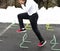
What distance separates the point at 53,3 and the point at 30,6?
23.9ft

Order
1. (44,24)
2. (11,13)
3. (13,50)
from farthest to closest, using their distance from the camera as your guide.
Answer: (11,13) < (44,24) < (13,50)

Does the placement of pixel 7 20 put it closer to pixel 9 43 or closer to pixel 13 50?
pixel 9 43

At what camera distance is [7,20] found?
39.6 ft

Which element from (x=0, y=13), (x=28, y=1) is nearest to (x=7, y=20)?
(x=0, y=13)

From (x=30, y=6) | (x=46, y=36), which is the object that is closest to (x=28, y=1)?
(x=30, y=6)

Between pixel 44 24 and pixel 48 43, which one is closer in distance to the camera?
pixel 48 43

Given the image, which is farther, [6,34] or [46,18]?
[46,18]

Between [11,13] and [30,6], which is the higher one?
[30,6]

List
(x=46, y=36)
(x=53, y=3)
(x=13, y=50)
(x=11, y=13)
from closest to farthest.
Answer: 1. (x=13, y=50)
2. (x=46, y=36)
3. (x=11, y=13)
4. (x=53, y=3)

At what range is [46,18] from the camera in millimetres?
12484

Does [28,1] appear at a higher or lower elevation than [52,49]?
higher

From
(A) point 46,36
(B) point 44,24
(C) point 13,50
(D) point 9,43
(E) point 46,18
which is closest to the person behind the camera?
(C) point 13,50

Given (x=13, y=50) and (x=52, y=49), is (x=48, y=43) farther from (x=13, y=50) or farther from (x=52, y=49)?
(x=13, y=50)

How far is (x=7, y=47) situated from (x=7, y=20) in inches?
187
